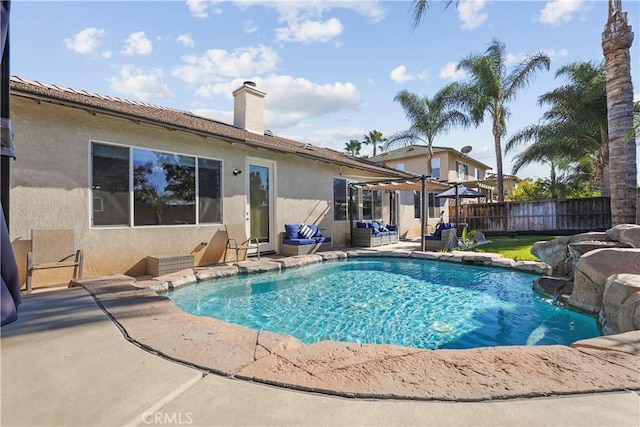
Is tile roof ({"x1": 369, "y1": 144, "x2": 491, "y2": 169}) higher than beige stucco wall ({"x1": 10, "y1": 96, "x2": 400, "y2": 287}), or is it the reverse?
tile roof ({"x1": 369, "y1": 144, "x2": 491, "y2": 169})

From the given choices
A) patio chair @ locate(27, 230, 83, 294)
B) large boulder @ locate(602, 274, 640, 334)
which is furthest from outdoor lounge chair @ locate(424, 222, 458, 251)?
patio chair @ locate(27, 230, 83, 294)

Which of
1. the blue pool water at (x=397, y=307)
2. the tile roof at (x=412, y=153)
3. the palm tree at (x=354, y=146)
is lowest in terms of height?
the blue pool water at (x=397, y=307)

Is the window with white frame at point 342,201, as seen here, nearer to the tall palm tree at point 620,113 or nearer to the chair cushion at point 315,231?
the chair cushion at point 315,231

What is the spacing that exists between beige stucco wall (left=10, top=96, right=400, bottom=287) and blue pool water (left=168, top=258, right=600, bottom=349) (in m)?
1.88

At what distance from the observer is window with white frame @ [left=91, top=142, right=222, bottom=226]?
696cm

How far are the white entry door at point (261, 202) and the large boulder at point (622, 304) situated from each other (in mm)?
8925

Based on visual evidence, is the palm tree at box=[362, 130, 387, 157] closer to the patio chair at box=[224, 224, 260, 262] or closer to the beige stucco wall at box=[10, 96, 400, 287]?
the beige stucco wall at box=[10, 96, 400, 287]

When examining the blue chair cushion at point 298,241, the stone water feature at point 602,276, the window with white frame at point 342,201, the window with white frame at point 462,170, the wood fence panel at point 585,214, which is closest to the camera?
the stone water feature at point 602,276

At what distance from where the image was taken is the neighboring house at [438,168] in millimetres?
20188

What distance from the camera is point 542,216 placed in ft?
58.2

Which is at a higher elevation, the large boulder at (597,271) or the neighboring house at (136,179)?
the neighboring house at (136,179)

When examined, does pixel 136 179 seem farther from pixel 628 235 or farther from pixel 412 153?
pixel 412 153

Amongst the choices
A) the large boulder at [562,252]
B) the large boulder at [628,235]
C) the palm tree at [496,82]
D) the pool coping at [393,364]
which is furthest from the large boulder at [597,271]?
the palm tree at [496,82]

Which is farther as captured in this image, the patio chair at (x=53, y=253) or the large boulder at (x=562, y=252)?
the large boulder at (x=562, y=252)
